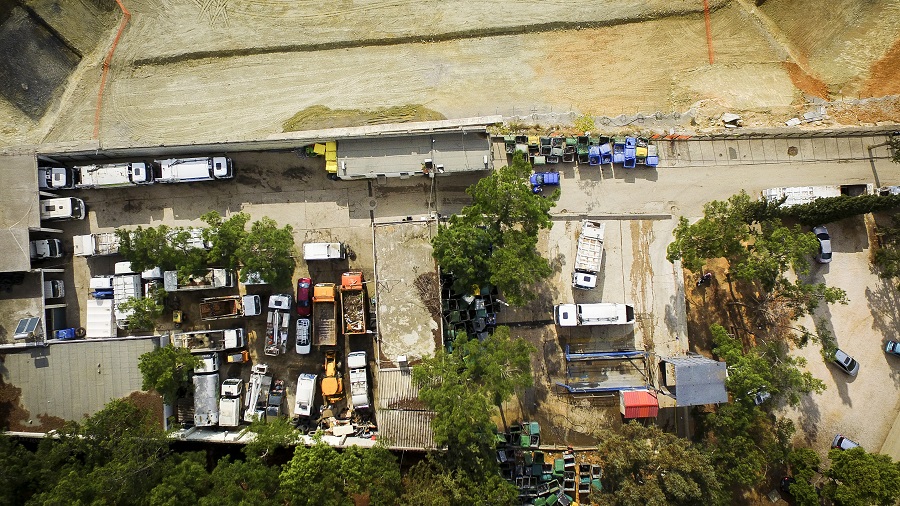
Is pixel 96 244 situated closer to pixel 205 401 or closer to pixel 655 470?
pixel 205 401

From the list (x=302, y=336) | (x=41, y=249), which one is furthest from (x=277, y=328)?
(x=41, y=249)

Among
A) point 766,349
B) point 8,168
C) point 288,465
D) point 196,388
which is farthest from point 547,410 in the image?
point 8,168

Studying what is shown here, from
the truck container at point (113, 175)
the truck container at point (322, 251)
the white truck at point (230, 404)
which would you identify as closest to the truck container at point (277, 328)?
the white truck at point (230, 404)

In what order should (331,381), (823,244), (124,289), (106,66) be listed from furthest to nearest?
(106,66), (823,244), (124,289), (331,381)

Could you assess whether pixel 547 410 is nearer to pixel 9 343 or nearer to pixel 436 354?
pixel 436 354

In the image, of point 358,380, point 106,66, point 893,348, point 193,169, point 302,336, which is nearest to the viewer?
point 358,380

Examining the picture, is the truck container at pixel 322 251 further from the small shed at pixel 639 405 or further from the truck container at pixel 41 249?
the small shed at pixel 639 405
